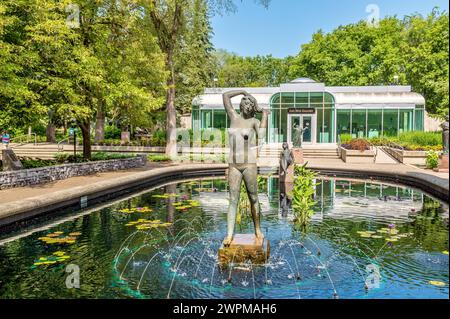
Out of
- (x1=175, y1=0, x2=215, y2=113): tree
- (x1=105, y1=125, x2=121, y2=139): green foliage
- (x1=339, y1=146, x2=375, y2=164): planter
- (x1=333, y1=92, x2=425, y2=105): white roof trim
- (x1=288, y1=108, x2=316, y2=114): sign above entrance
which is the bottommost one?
(x1=339, y1=146, x2=375, y2=164): planter

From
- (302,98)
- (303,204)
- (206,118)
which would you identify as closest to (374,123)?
(302,98)

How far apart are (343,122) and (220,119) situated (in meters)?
10.7

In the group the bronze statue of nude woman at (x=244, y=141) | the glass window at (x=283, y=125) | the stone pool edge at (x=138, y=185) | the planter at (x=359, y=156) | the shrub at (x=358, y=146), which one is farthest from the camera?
the glass window at (x=283, y=125)

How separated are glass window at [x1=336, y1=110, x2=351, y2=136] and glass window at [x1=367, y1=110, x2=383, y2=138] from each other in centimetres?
170

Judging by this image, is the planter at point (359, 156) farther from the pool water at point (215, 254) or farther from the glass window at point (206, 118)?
the glass window at point (206, 118)

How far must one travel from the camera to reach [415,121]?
36.8m

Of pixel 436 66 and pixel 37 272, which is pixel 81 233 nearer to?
pixel 37 272

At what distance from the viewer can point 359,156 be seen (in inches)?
1027

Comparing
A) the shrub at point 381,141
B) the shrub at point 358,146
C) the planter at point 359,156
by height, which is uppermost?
the shrub at point 381,141

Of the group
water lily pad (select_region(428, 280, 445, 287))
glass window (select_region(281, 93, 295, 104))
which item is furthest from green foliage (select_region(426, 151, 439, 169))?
glass window (select_region(281, 93, 295, 104))

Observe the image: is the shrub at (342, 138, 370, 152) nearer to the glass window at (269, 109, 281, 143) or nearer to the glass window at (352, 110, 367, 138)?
the glass window at (352, 110, 367, 138)

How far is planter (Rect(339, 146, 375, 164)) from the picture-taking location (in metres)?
25.8

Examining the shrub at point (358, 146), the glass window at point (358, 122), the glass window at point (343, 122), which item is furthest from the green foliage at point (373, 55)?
the shrub at point (358, 146)

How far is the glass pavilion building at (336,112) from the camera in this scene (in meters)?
37.0
